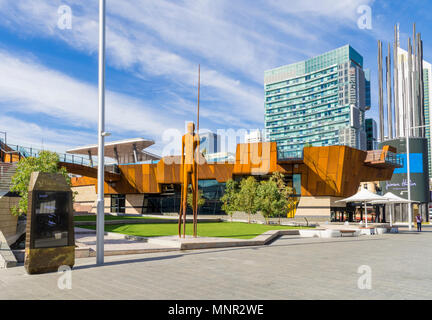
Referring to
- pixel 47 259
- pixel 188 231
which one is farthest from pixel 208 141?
pixel 47 259

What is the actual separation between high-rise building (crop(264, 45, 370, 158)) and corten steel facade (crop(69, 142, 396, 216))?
268ft

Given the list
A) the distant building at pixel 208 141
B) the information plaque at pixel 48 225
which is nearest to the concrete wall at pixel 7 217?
the information plaque at pixel 48 225

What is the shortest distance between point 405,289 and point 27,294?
25.1 feet

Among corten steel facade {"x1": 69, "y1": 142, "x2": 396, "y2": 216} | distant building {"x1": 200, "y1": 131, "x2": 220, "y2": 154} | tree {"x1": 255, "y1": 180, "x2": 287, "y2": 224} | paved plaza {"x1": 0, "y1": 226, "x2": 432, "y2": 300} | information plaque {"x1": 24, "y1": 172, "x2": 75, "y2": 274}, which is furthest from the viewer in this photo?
distant building {"x1": 200, "y1": 131, "x2": 220, "y2": 154}

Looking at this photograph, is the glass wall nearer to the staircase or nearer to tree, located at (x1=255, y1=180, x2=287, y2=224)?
tree, located at (x1=255, y1=180, x2=287, y2=224)

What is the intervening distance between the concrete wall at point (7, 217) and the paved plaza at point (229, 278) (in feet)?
21.2

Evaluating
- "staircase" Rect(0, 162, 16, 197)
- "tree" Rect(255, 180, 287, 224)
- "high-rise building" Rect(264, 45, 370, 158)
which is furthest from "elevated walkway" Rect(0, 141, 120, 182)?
"high-rise building" Rect(264, 45, 370, 158)

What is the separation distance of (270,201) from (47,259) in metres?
26.2

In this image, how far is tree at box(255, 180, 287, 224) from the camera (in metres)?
34.0

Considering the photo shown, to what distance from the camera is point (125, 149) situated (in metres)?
66.6

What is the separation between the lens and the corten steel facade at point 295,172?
42.2 meters

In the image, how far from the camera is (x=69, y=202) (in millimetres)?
10805

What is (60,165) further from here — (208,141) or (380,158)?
(208,141)

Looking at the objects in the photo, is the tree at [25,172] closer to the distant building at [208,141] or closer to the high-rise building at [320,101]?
the distant building at [208,141]
